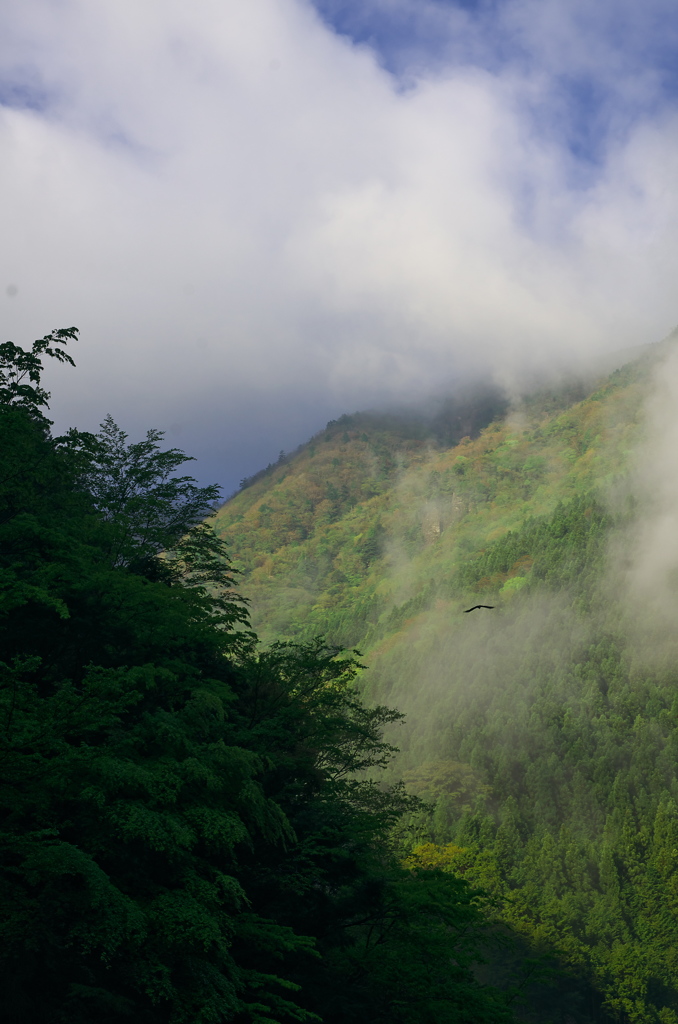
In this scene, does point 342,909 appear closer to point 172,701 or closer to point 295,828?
point 295,828

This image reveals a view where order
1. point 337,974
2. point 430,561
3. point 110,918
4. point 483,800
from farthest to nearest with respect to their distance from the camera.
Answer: point 430,561, point 483,800, point 337,974, point 110,918

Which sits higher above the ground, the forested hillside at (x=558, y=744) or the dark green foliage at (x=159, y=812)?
the forested hillside at (x=558, y=744)

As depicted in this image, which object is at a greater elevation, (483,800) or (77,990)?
(483,800)

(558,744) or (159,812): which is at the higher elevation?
(558,744)

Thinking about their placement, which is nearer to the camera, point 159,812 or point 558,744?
point 159,812

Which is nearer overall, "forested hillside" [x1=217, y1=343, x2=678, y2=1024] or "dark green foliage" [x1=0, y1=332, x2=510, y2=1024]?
"dark green foliage" [x1=0, y1=332, x2=510, y2=1024]

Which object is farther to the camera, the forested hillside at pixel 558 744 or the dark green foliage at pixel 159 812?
the forested hillside at pixel 558 744

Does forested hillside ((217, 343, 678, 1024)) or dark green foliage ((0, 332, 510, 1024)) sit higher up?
forested hillside ((217, 343, 678, 1024))

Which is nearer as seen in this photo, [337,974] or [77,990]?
[77,990]

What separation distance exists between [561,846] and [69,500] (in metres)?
69.1

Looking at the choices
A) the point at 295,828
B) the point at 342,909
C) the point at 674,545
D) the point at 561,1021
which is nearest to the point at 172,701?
the point at 295,828

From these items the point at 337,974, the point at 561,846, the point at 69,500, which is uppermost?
the point at 561,846

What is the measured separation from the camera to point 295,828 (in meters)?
18.8

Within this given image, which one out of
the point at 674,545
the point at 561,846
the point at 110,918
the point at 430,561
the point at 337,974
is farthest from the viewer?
the point at 430,561
